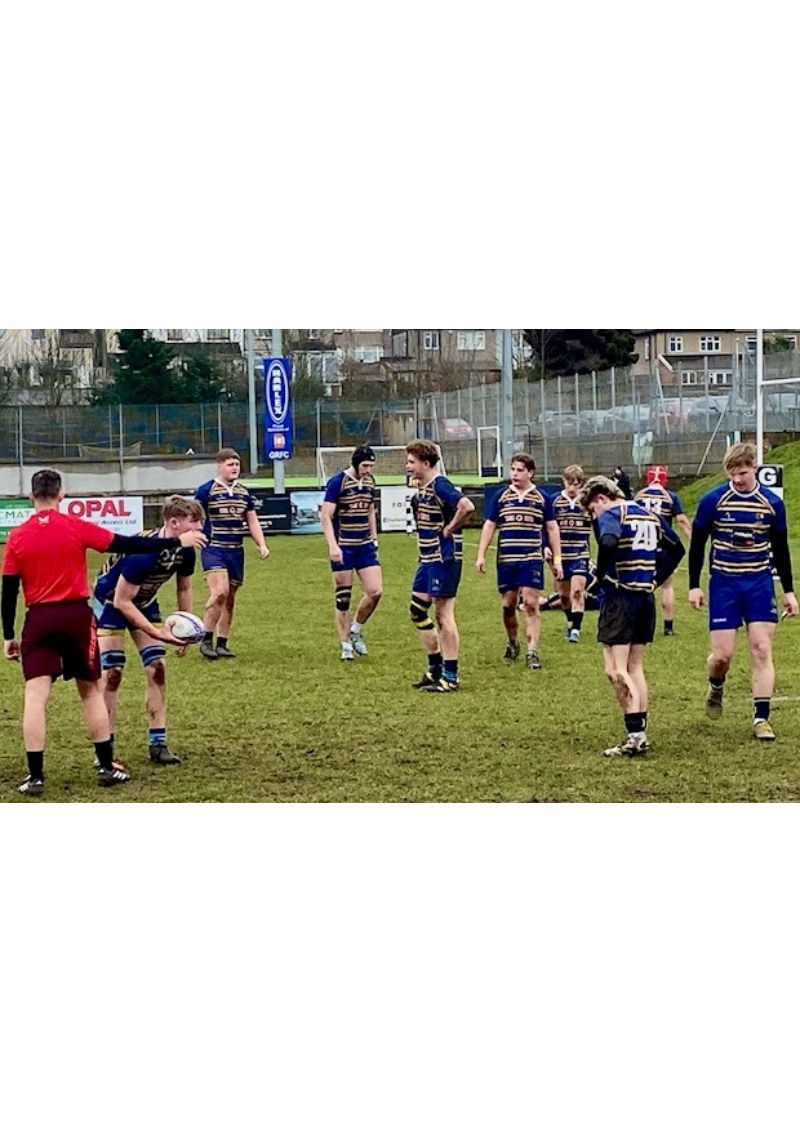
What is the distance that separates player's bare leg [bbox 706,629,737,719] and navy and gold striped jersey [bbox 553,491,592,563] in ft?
16.7

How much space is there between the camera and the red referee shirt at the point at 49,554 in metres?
8.65

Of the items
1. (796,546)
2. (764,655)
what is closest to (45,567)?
(764,655)

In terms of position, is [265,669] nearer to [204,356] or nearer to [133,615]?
[133,615]

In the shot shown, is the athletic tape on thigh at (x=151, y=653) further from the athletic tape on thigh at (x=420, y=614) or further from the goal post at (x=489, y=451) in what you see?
the goal post at (x=489, y=451)

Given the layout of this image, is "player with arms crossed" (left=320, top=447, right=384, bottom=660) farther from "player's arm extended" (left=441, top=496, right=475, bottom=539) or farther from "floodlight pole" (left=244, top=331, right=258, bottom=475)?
"floodlight pole" (left=244, top=331, right=258, bottom=475)

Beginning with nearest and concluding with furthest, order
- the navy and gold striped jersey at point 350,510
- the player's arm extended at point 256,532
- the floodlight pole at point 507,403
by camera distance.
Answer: the player's arm extended at point 256,532, the navy and gold striped jersey at point 350,510, the floodlight pole at point 507,403

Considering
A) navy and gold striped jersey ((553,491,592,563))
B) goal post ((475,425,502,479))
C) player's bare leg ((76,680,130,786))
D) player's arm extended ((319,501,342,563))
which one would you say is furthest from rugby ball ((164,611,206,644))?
goal post ((475,425,502,479))

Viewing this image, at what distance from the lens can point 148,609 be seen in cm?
977

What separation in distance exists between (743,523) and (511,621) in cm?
429

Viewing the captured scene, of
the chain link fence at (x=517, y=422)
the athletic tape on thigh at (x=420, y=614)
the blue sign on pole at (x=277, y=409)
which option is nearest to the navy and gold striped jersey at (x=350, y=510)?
the athletic tape on thigh at (x=420, y=614)

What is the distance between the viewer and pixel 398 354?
75.1 feet

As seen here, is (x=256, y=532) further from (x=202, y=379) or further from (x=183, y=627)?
(x=202, y=379)

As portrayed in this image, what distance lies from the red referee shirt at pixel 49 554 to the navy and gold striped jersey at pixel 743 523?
3.83 metres
